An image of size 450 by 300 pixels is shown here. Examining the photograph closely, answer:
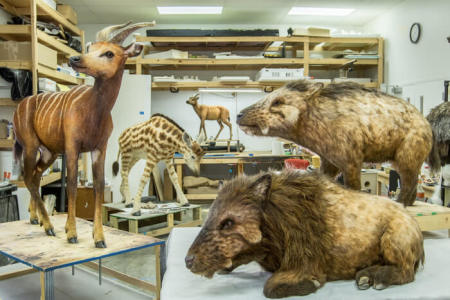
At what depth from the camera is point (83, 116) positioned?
161 cm

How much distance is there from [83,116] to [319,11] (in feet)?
16.9

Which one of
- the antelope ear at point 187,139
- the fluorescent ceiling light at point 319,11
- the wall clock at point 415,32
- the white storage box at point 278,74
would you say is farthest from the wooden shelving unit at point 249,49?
the antelope ear at point 187,139

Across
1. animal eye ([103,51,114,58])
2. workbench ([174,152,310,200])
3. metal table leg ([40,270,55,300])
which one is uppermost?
animal eye ([103,51,114,58])

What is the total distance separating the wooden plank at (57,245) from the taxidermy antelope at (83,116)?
2.6 inches

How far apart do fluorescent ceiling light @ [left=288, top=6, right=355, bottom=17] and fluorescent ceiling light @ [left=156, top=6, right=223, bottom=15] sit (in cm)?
117

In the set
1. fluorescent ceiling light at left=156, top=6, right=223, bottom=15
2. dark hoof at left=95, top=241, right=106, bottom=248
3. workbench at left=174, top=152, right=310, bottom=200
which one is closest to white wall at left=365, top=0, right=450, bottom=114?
workbench at left=174, top=152, right=310, bottom=200

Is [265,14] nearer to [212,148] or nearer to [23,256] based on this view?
[212,148]

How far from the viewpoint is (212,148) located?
5.58 metres

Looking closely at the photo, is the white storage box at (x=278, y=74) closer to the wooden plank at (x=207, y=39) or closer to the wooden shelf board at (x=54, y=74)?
the wooden plank at (x=207, y=39)

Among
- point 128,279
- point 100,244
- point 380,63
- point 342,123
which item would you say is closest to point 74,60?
point 100,244

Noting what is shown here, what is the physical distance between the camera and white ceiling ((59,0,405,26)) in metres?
5.44

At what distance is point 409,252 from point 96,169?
1.27 m

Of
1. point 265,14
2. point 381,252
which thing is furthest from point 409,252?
point 265,14

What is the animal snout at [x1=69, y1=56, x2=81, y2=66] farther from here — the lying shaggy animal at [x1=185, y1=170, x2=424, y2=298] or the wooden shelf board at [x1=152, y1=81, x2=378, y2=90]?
the wooden shelf board at [x1=152, y1=81, x2=378, y2=90]
